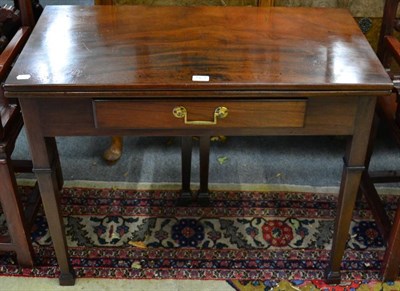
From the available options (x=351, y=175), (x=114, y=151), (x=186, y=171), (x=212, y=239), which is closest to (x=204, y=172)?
(x=186, y=171)

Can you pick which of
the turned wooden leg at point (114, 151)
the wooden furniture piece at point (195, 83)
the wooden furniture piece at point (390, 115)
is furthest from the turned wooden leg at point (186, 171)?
the wooden furniture piece at point (390, 115)

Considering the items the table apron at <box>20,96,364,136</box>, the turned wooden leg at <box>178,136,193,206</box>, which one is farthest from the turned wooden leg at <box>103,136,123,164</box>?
the table apron at <box>20,96,364,136</box>

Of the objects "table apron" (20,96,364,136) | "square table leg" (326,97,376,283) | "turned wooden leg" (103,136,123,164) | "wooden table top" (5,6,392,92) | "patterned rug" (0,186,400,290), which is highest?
"wooden table top" (5,6,392,92)

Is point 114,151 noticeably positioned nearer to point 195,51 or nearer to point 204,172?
point 204,172

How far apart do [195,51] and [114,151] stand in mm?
933

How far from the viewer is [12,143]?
64.1 inches

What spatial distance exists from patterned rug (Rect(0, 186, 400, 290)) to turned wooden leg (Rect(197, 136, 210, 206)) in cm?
3

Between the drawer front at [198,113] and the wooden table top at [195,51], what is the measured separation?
0.17 feet

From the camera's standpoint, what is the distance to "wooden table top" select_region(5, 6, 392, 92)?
1.36 m

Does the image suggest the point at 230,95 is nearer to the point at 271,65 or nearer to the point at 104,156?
the point at 271,65

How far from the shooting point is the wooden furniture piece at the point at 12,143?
1608 millimetres

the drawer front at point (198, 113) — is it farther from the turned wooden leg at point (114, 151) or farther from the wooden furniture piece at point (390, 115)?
the turned wooden leg at point (114, 151)

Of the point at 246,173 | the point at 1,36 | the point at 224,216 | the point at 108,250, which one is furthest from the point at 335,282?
the point at 1,36

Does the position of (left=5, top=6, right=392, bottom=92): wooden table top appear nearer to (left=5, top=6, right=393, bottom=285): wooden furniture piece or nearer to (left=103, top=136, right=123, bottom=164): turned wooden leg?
(left=5, top=6, right=393, bottom=285): wooden furniture piece
